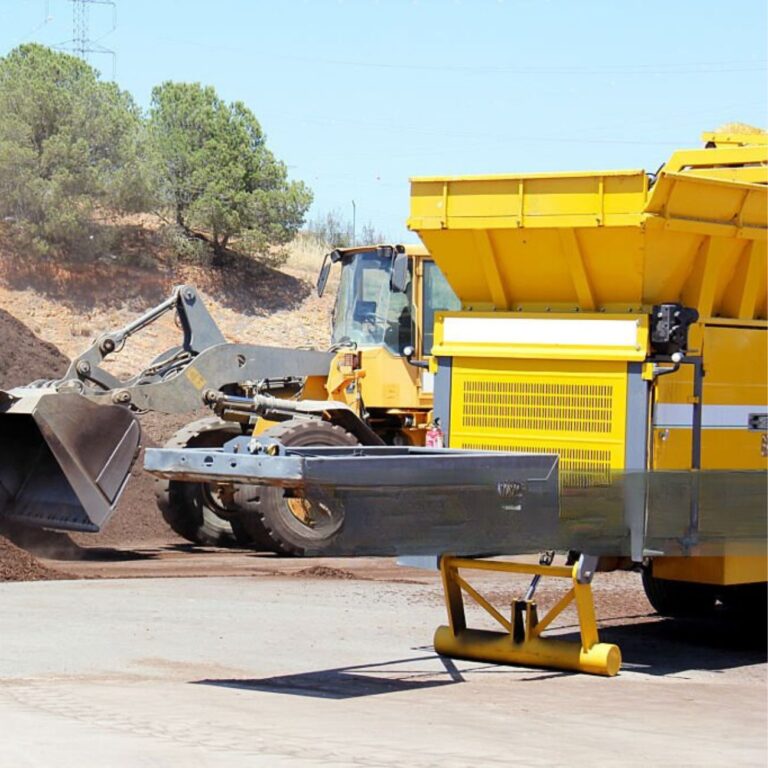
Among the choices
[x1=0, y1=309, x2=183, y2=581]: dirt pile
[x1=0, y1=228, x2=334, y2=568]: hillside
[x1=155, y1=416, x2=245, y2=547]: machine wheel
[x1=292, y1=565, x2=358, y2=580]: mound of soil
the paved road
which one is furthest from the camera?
[x1=0, y1=228, x2=334, y2=568]: hillside

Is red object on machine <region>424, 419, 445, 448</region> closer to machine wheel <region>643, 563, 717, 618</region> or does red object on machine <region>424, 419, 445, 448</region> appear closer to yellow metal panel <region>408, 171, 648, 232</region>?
yellow metal panel <region>408, 171, 648, 232</region>

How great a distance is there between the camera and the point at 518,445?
10227 millimetres

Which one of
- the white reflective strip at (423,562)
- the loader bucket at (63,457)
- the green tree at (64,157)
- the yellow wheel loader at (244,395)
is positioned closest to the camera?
the white reflective strip at (423,562)

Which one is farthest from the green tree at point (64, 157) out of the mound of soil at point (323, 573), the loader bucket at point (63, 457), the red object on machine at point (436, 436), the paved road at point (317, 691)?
the red object on machine at point (436, 436)

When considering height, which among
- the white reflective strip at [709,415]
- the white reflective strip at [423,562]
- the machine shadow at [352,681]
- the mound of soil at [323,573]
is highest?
the white reflective strip at [709,415]

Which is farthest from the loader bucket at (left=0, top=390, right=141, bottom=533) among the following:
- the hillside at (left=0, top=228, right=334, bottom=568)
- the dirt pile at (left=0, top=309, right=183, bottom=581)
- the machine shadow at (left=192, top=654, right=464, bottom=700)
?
the hillside at (left=0, top=228, right=334, bottom=568)

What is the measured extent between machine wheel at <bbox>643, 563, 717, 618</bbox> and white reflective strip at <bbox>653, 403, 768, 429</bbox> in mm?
2337

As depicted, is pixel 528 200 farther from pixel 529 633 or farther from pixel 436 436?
pixel 529 633

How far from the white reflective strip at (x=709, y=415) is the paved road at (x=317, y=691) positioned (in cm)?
163

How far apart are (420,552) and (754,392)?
112 inches

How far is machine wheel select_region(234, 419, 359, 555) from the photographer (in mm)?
15672

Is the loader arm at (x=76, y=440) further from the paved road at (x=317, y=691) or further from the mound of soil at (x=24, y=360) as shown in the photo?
the mound of soil at (x=24, y=360)

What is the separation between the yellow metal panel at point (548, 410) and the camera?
9773 mm

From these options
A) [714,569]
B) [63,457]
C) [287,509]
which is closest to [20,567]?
[63,457]
